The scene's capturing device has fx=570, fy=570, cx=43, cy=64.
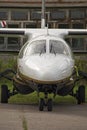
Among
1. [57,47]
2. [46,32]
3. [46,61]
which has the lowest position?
[46,61]

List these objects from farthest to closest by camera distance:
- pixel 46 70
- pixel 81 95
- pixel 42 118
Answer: pixel 81 95
pixel 46 70
pixel 42 118

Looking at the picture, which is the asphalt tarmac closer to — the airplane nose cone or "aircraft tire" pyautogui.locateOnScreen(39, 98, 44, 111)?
"aircraft tire" pyautogui.locateOnScreen(39, 98, 44, 111)

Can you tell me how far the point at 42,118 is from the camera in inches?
527

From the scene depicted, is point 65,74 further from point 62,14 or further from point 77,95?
point 62,14

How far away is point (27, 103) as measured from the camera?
17812 millimetres

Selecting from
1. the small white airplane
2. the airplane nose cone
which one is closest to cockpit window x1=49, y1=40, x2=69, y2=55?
the small white airplane

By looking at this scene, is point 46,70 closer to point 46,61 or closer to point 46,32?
point 46,61

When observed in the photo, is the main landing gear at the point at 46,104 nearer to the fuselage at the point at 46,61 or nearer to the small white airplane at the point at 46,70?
the small white airplane at the point at 46,70

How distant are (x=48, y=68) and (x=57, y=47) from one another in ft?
6.05

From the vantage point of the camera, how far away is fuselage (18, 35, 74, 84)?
14497 millimetres

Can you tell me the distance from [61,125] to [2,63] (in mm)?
15448

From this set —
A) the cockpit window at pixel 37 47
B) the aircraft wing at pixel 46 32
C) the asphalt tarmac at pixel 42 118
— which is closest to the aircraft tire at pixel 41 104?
the asphalt tarmac at pixel 42 118

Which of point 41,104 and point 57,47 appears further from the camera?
point 57,47

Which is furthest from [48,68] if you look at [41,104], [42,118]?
[42,118]
